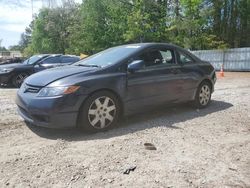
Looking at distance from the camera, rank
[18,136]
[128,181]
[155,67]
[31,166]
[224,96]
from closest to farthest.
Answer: [128,181] → [31,166] → [18,136] → [155,67] → [224,96]

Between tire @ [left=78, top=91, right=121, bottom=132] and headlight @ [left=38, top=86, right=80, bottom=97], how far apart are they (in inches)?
12.1

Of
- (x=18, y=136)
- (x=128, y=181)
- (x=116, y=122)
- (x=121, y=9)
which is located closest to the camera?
(x=128, y=181)

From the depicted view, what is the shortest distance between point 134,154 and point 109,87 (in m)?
1.51

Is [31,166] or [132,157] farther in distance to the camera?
[132,157]

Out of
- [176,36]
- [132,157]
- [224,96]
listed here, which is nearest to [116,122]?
[132,157]

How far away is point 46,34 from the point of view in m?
59.8

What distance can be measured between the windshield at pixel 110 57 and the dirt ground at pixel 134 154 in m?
1.13

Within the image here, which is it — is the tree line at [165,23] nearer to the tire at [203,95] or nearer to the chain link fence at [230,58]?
the chain link fence at [230,58]

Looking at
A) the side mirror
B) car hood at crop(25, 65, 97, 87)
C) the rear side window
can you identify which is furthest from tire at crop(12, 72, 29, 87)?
the side mirror

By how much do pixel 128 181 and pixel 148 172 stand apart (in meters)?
0.33

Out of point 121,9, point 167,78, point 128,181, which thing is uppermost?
point 121,9

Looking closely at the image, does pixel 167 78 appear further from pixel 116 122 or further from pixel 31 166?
pixel 31 166

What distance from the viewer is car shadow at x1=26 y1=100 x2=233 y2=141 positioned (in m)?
5.53

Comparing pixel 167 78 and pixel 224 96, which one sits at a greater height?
pixel 167 78
